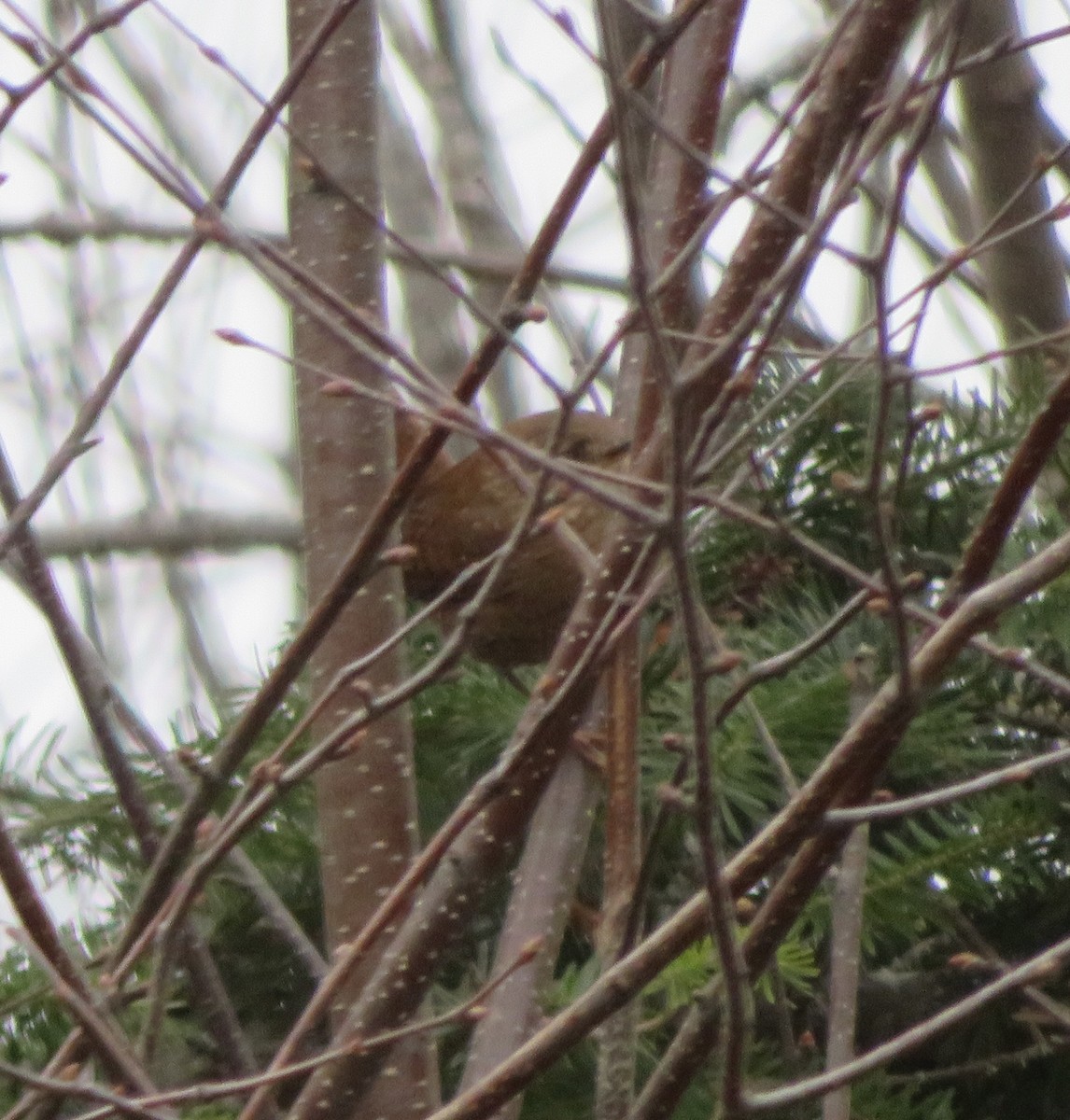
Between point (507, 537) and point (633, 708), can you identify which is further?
point (507, 537)

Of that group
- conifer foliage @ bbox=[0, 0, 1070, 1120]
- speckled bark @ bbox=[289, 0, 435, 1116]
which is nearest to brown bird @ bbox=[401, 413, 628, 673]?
conifer foliage @ bbox=[0, 0, 1070, 1120]

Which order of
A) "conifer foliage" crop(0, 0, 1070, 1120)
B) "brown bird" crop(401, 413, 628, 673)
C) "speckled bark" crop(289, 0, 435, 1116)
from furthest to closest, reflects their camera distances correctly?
"brown bird" crop(401, 413, 628, 673) < "speckled bark" crop(289, 0, 435, 1116) < "conifer foliage" crop(0, 0, 1070, 1120)

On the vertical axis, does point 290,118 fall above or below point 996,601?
above

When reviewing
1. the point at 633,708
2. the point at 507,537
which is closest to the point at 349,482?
the point at 633,708

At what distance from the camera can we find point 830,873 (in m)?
1.61

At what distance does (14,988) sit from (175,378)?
11.1 feet

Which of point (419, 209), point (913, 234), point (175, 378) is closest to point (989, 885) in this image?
point (913, 234)

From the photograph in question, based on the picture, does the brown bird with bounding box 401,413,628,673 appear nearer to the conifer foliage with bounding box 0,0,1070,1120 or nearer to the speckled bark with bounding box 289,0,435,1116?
the conifer foliage with bounding box 0,0,1070,1120

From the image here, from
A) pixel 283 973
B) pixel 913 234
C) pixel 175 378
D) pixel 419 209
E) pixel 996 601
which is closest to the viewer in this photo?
pixel 996 601

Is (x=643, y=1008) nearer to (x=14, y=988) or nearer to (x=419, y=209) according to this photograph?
(x=14, y=988)

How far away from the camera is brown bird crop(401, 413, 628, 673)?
235 centimetres

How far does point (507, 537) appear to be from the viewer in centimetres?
265

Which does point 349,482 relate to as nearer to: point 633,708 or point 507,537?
point 633,708

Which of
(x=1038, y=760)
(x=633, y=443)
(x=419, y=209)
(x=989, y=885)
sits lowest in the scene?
(x=989, y=885)
